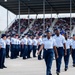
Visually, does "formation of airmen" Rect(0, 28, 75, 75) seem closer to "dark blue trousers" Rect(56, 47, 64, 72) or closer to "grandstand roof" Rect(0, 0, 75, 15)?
"dark blue trousers" Rect(56, 47, 64, 72)

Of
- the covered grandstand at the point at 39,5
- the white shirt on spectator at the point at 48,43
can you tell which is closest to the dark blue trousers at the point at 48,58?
the white shirt on spectator at the point at 48,43

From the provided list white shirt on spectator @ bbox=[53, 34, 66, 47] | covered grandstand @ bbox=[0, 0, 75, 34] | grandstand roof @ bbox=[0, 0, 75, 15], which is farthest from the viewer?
grandstand roof @ bbox=[0, 0, 75, 15]

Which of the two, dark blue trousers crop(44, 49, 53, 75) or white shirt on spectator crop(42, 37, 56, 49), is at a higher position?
white shirt on spectator crop(42, 37, 56, 49)

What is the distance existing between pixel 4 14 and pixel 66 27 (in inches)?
549

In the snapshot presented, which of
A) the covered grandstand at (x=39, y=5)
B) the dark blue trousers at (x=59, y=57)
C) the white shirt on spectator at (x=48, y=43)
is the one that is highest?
the covered grandstand at (x=39, y=5)

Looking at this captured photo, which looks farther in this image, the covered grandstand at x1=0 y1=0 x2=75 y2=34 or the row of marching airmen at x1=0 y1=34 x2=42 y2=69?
the covered grandstand at x1=0 y1=0 x2=75 y2=34

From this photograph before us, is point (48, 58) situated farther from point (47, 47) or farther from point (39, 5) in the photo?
point (39, 5)

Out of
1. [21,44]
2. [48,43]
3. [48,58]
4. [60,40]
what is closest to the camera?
[48,58]

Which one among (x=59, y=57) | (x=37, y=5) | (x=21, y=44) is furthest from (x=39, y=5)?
(x=59, y=57)

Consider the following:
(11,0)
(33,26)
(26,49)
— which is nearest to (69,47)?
(26,49)

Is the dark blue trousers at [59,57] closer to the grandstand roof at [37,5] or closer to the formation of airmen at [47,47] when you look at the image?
the formation of airmen at [47,47]

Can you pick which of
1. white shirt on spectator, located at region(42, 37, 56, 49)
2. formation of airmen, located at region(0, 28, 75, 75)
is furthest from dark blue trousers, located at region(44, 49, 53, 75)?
white shirt on spectator, located at region(42, 37, 56, 49)

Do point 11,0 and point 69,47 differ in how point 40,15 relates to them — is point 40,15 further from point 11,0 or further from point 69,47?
point 69,47

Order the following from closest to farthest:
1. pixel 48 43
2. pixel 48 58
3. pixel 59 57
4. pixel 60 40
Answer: pixel 48 58 → pixel 48 43 → pixel 59 57 → pixel 60 40
